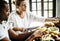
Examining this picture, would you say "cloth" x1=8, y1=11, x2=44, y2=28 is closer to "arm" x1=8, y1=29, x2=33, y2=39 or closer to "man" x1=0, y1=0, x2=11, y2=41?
"arm" x1=8, y1=29, x2=33, y2=39

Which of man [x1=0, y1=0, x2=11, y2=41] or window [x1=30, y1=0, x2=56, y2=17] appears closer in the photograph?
man [x1=0, y1=0, x2=11, y2=41]

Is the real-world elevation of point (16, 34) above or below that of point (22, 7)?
below

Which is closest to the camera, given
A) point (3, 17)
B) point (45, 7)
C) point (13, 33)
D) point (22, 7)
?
point (3, 17)

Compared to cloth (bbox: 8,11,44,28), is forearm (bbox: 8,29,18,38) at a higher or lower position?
lower

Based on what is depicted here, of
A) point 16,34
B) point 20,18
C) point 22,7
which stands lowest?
point 16,34

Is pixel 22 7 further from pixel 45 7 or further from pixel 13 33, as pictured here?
pixel 45 7

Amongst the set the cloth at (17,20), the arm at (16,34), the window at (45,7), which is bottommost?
the arm at (16,34)

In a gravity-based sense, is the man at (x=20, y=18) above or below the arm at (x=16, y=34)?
above

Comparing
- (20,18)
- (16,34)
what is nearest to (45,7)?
(20,18)

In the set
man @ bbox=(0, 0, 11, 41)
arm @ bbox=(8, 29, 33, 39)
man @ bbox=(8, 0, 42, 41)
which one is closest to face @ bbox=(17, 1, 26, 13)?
man @ bbox=(8, 0, 42, 41)

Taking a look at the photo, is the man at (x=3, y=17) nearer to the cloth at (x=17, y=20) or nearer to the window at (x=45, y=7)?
the cloth at (x=17, y=20)

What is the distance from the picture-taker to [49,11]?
2125mm

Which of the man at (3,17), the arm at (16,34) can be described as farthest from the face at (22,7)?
the man at (3,17)

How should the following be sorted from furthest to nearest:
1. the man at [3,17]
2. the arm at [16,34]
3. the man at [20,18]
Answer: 1. the man at [20,18]
2. the arm at [16,34]
3. the man at [3,17]
